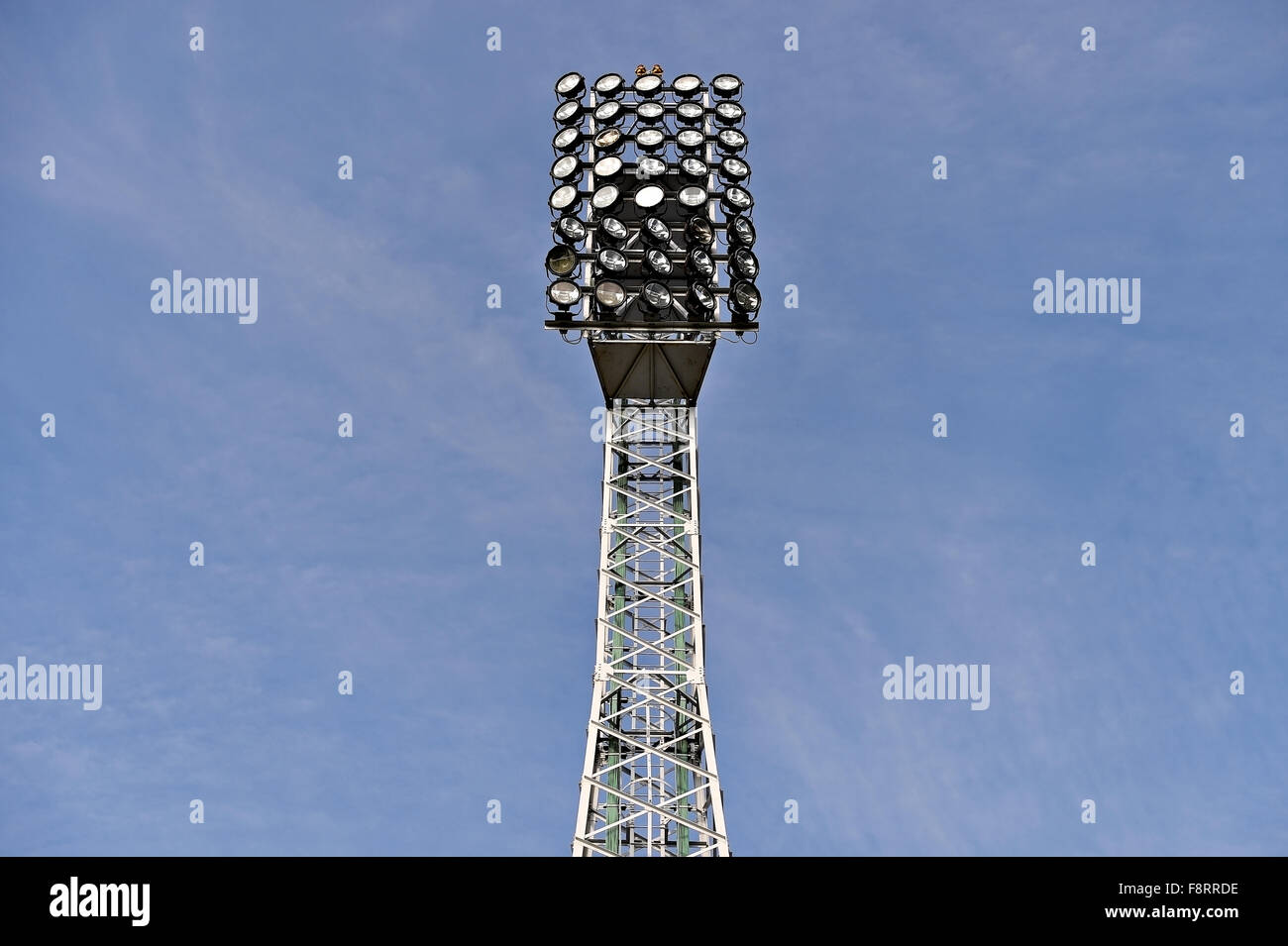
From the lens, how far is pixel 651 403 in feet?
145

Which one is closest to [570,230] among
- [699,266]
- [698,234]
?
[698,234]

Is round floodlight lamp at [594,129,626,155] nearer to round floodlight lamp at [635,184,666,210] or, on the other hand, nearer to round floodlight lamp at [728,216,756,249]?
round floodlight lamp at [635,184,666,210]

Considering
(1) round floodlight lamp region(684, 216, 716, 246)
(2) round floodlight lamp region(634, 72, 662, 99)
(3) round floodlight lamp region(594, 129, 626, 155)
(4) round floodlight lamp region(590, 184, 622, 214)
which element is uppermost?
(2) round floodlight lamp region(634, 72, 662, 99)

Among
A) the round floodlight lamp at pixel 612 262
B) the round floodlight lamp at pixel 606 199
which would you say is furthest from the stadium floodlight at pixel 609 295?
the round floodlight lamp at pixel 606 199

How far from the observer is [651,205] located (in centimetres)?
4344

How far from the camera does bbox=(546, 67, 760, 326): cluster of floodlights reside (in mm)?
42562

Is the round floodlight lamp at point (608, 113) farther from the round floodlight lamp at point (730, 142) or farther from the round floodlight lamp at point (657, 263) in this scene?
the round floodlight lamp at point (657, 263)

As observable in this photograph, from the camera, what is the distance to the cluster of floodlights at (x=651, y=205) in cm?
4256

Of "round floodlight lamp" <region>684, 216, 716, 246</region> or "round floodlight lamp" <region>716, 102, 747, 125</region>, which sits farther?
"round floodlight lamp" <region>716, 102, 747, 125</region>

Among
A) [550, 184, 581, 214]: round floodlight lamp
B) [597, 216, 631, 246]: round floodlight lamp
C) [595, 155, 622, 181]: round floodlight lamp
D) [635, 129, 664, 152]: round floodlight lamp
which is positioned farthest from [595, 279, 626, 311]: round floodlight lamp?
[635, 129, 664, 152]: round floodlight lamp

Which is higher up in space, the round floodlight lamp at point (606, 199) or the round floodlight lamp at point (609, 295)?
the round floodlight lamp at point (606, 199)
